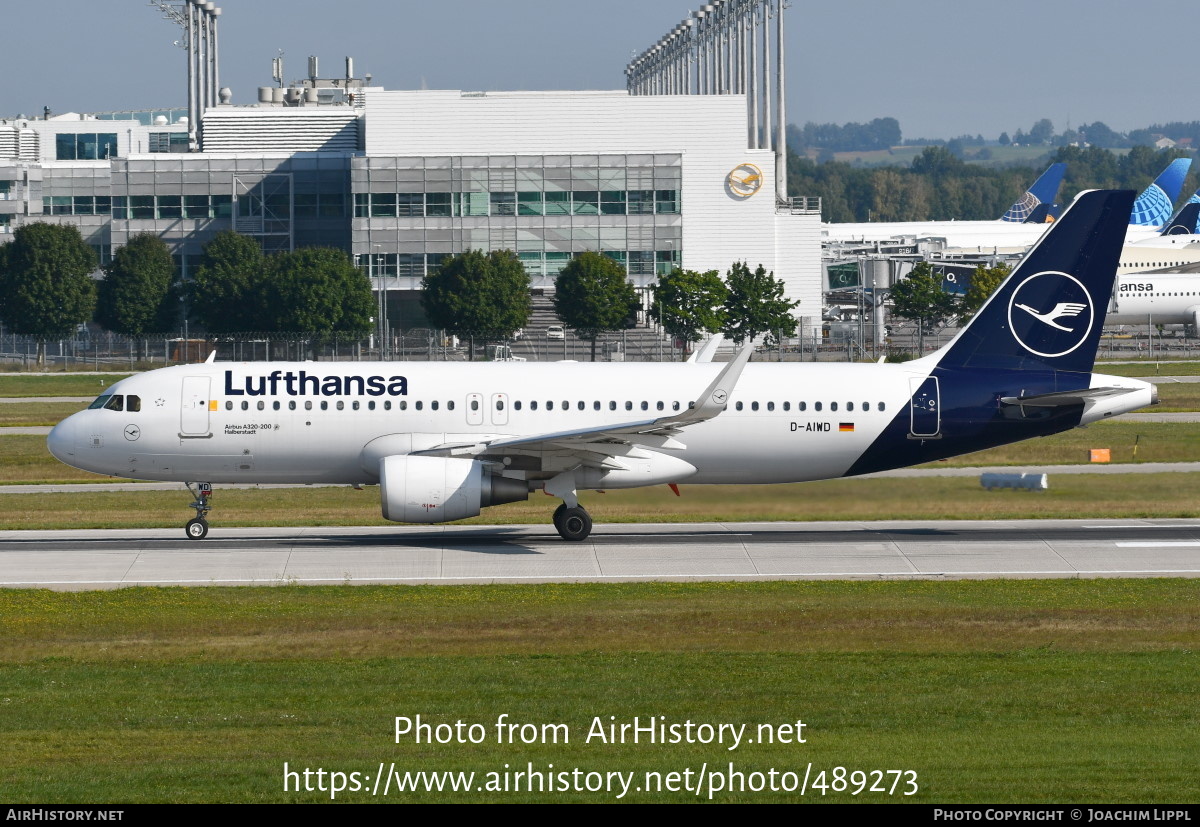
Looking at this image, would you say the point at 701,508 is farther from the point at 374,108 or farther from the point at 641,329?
the point at 374,108

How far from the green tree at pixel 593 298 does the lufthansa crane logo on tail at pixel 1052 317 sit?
72.1 m

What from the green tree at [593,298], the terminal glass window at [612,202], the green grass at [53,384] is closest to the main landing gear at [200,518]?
the green grass at [53,384]

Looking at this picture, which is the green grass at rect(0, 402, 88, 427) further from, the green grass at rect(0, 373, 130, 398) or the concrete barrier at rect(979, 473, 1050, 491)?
the concrete barrier at rect(979, 473, 1050, 491)

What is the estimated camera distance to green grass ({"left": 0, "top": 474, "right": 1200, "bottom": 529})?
3547cm

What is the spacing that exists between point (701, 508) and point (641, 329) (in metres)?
84.8

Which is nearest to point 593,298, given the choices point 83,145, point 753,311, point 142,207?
point 753,311

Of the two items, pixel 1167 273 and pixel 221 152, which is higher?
pixel 221 152

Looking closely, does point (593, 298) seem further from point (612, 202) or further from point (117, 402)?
point (117, 402)

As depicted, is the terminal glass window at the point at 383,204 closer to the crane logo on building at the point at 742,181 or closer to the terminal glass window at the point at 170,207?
the terminal glass window at the point at 170,207

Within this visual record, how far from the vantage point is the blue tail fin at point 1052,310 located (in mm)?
36219

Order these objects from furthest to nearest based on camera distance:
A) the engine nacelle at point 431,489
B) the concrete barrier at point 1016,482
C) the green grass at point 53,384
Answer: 1. the green grass at point 53,384
2. the concrete barrier at point 1016,482
3. the engine nacelle at point 431,489

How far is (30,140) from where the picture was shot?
176875mm

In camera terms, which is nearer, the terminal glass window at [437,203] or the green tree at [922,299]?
the green tree at [922,299]
